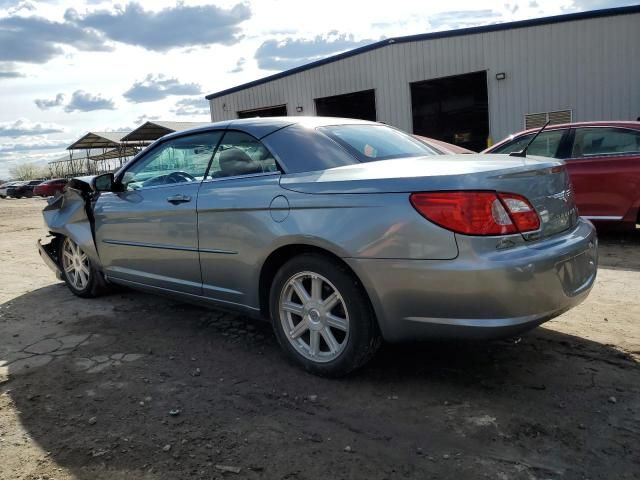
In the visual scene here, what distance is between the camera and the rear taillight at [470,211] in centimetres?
266

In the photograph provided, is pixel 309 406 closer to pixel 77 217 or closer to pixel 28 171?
pixel 77 217

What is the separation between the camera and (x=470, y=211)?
8.73ft

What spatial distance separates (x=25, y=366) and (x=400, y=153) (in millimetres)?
2883

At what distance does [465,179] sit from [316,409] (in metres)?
1.40

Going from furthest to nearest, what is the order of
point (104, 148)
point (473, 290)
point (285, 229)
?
point (104, 148)
point (285, 229)
point (473, 290)

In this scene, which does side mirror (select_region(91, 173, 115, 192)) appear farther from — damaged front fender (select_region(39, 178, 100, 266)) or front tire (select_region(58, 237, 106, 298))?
front tire (select_region(58, 237, 106, 298))

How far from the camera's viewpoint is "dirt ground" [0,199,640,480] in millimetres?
2396

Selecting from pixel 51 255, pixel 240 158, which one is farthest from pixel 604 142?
pixel 51 255

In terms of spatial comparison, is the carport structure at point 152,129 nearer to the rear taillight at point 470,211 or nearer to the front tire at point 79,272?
the front tire at point 79,272

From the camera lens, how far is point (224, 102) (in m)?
21.4

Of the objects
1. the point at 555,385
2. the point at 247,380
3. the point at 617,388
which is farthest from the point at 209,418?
the point at 617,388

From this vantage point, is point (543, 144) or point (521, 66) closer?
point (543, 144)

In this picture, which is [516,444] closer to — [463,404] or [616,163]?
[463,404]

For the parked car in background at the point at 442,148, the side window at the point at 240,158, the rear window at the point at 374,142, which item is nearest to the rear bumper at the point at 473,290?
the rear window at the point at 374,142
